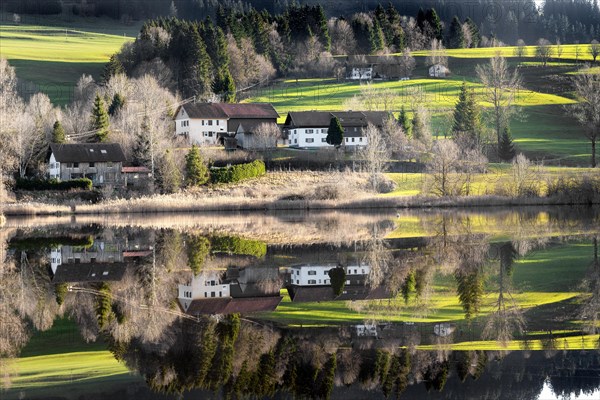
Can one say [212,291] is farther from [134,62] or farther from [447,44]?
[447,44]

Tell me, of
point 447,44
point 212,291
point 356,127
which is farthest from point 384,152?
point 447,44

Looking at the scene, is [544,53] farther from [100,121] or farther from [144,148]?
[144,148]

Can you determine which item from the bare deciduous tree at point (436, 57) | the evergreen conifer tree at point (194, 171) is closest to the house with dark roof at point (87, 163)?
the evergreen conifer tree at point (194, 171)

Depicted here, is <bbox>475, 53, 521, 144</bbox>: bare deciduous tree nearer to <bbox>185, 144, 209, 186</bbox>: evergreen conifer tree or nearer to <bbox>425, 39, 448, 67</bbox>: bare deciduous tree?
<bbox>425, 39, 448, 67</bbox>: bare deciduous tree

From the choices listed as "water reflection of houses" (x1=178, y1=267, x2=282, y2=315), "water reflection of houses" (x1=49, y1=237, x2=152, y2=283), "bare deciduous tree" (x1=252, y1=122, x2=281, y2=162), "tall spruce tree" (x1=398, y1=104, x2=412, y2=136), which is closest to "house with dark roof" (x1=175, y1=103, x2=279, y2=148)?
"bare deciduous tree" (x1=252, y1=122, x2=281, y2=162)

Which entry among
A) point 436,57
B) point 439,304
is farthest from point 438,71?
point 439,304

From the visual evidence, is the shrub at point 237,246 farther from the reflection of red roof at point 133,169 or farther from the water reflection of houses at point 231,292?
the reflection of red roof at point 133,169
